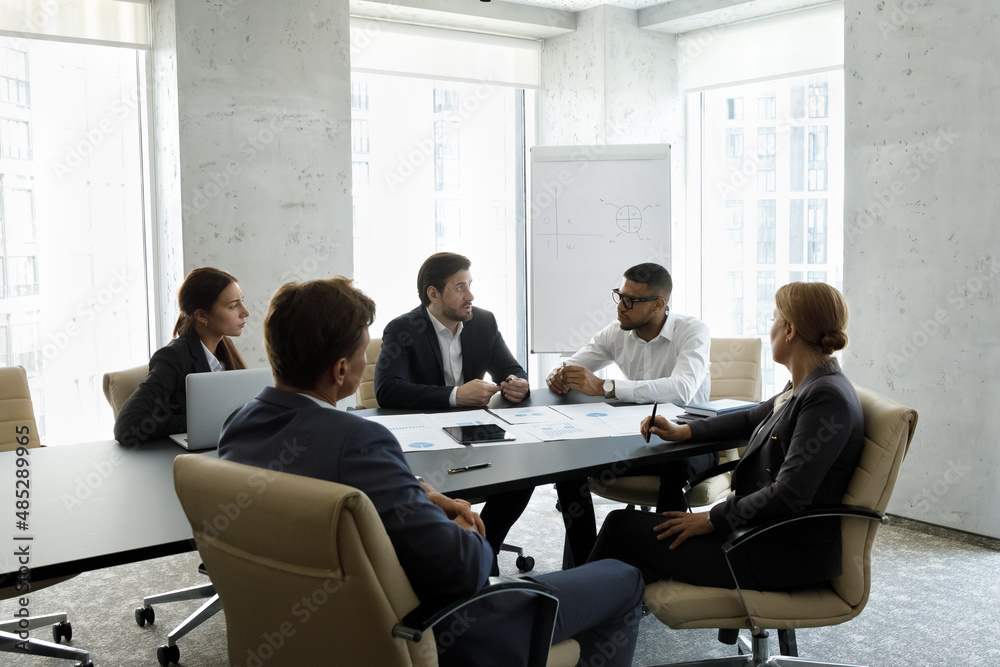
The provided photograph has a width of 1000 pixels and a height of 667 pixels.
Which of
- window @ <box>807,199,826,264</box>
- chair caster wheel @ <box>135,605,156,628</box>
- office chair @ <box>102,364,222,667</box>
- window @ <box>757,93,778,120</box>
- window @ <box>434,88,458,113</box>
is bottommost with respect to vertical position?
chair caster wheel @ <box>135,605,156,628</box>

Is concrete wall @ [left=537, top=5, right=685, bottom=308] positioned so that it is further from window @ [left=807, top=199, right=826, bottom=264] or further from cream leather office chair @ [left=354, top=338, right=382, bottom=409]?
cream leather office chair @ [left=354, top=338, right=382, bottom=409]

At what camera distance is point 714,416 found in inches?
113

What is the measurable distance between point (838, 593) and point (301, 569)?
57.8 inches

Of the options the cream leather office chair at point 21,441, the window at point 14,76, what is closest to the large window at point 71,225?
the window at point 14,76

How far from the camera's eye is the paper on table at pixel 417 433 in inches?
103

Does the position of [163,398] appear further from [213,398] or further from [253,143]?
[253,143]

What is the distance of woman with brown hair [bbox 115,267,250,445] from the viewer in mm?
2748

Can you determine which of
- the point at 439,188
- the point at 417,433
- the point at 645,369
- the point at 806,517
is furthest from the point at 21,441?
the point at 439,188

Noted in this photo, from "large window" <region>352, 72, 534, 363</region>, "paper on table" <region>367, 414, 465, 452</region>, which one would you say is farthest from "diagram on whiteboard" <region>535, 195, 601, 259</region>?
"paper on table" <region>367, 414, 465, 452</region>

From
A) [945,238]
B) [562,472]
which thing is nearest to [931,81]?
[945,238]

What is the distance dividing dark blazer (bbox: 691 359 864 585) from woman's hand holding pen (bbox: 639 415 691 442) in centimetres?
39

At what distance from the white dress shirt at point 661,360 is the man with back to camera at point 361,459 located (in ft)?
4.61

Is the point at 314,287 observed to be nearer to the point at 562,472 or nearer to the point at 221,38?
the point at 562,472

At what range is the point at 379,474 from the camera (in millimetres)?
1607
